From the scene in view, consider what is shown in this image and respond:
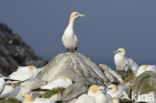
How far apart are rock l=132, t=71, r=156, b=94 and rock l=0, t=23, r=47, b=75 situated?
5239cm

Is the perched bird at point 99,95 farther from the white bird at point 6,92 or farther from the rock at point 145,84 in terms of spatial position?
the white bird at point 6,92

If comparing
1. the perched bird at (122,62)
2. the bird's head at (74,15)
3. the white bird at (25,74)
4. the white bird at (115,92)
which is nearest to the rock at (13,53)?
the perched bird at (122,62)

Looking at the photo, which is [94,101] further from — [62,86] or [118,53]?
[118,53]

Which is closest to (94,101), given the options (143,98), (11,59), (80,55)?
(143,98)

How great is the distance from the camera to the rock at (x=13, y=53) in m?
73.1

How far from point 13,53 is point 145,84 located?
5901 centimetres

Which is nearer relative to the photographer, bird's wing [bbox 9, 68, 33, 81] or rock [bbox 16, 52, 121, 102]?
rock [bbox 16, 52, 121, 102]

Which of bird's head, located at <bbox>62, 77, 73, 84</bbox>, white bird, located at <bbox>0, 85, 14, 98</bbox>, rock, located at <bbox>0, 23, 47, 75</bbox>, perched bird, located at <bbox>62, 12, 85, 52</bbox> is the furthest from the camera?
rock, located at <bbox>0, 23, 47, 75</bbox>

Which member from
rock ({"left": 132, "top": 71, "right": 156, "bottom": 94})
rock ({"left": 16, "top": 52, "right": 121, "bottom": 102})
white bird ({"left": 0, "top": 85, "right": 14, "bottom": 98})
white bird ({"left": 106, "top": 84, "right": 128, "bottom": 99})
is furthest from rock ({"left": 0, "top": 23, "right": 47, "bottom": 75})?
rock ({"left": 132, "top": 71, "right": 156, "bottom": 94})

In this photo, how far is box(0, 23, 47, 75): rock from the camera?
7306 cm

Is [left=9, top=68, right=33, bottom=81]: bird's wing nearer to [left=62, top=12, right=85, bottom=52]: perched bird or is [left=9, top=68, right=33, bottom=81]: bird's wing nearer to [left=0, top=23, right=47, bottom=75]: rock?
[left=62, top=12, right=85, bottom=52]: perched bird

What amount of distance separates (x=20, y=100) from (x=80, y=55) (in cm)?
438

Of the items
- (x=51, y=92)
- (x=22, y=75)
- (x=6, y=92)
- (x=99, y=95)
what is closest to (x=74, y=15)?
(x=22, y=75)

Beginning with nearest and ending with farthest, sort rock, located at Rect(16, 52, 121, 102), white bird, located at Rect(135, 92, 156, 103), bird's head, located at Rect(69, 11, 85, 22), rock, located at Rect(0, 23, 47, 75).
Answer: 1. white bird, located at Rect(135, 92, 156, 103)
2. rock, located at Rect(16, 52, 121, 102)
3. bird's head, located at Rect(69, 11, 85, 22)
4. rock, located at Rect(0, 23, 47, 75)
